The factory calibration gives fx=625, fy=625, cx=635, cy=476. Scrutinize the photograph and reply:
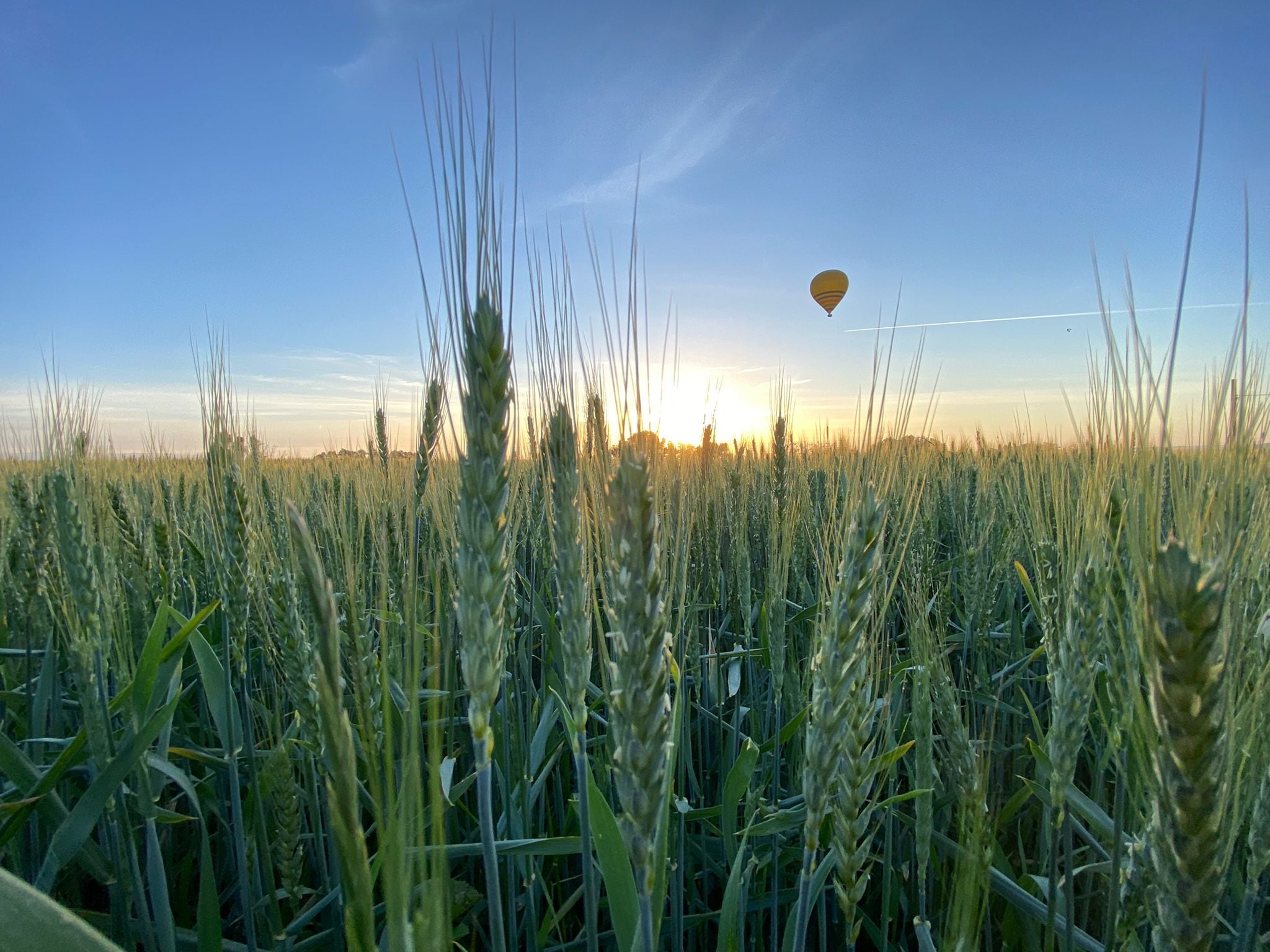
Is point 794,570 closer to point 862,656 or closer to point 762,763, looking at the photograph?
point 762,763

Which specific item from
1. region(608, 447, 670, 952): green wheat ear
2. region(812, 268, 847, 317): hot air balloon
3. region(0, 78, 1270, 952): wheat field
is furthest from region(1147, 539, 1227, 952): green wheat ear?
region(812, 268, 847, 317): hot air balloon

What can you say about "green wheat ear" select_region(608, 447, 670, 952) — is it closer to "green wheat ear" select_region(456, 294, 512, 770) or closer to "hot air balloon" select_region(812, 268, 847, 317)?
"green wheat ear" select_region(456, 294, 512, 770)

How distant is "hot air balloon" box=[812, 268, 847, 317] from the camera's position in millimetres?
21219

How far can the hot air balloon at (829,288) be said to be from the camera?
21.2m

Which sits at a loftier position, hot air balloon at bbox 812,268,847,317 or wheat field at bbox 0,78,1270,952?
hot air balloon at bbox 812,268,847,317

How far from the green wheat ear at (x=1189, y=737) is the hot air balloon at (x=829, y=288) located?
21.6 meters

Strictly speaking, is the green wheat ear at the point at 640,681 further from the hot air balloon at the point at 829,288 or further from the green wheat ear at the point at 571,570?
the hot air balloon at the point at 829,288

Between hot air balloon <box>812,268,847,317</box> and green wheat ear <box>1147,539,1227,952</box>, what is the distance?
70.9ft

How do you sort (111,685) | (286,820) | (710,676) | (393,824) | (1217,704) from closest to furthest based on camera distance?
(393,824)
(1217,704)
(286,820)
(111,685)
(710,676)

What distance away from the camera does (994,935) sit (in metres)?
1.90

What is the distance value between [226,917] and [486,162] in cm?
228

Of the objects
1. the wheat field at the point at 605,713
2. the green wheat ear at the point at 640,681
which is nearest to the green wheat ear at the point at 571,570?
the wheat field at the point at 605,713

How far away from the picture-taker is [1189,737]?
78 centimetres

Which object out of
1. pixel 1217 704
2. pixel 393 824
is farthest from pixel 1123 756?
pixel 393 824
